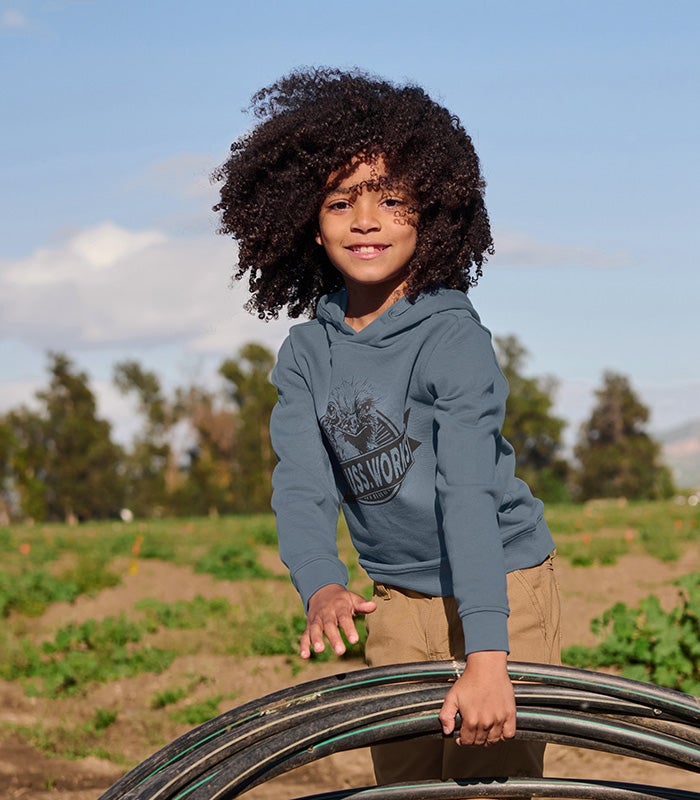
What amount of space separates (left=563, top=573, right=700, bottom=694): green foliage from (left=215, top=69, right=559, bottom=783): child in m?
2.91

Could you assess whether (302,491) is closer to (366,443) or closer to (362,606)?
(366,443)

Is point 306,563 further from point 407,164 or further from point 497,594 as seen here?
point 407,164

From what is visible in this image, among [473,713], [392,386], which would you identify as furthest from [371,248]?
[473,713]

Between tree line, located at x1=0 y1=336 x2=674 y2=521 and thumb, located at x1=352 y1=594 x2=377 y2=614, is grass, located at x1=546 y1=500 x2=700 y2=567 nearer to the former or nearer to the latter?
thumb, located at x1=352 y1=594 x2=377 y2=614

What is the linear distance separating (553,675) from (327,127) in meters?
1.34

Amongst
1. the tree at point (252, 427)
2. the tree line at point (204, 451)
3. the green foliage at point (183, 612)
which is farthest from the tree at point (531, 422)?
the green foliage at point (183, 612)

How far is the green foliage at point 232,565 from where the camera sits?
30.2 feet

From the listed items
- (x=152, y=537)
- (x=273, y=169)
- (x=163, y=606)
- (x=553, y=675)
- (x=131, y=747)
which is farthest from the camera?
(x=152, y=537)

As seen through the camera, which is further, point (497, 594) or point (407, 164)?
point (407, 164)

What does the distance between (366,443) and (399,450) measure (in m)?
0.08

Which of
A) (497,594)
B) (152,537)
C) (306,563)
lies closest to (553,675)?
(497,594)

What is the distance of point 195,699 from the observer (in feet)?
19.8

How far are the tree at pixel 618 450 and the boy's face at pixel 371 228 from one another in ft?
138

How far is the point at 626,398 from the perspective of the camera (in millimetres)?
48344
